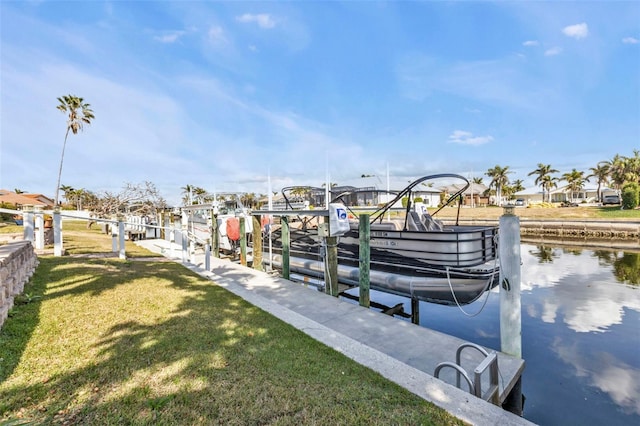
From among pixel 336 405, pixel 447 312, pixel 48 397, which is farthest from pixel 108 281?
pixel 447 312

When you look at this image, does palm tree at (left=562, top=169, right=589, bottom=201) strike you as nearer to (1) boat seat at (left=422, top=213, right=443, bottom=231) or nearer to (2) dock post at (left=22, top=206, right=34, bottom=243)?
(1) boat seat at (left=422, top=213, right=443, bottom=231)

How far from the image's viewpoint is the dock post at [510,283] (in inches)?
146

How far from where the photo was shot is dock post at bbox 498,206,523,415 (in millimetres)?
3719

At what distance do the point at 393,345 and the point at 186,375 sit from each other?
233 cm

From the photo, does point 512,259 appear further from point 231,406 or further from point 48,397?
point 48,397

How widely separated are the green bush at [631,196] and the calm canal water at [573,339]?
25.8 meters

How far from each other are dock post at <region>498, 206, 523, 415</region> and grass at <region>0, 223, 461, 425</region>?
1.88m

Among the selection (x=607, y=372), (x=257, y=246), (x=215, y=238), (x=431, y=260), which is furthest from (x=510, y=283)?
(x=215, y=238)

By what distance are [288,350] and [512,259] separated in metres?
2.74

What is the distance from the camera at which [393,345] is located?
3.85 m

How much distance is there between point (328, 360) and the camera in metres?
3.12

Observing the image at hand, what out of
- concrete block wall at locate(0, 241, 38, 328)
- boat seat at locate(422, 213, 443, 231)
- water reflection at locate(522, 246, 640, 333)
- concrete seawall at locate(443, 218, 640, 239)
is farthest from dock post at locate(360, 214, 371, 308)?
concrete seawall at locate(443, 218, 640, 239)

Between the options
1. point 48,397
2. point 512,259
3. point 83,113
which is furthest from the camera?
point 83,113

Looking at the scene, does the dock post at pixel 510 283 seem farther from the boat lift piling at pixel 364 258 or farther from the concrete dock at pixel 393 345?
the boat lift piling at pixel 364 258
